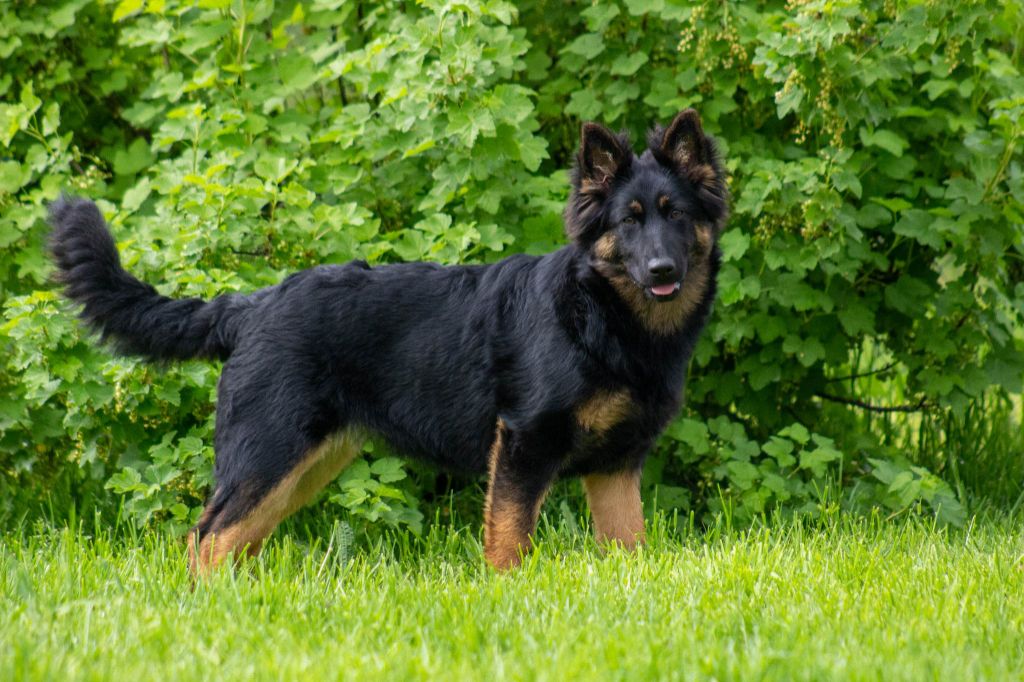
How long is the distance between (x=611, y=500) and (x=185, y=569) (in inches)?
69.2

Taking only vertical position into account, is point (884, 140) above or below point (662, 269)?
above

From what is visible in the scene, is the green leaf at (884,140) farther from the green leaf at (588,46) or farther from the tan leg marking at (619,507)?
the tan leg marking at (619,507)

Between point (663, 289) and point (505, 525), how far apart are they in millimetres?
1121

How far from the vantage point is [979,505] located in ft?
19.1

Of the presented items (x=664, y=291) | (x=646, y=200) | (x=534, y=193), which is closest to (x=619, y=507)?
(x=664, y=291)

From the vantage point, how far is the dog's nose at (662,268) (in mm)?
4367

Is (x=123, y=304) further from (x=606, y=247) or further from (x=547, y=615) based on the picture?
(x=547, y=615)

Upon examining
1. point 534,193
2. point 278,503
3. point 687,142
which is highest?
point 687,142

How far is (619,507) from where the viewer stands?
4.88m

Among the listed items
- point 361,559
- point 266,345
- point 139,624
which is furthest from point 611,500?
point 139,624

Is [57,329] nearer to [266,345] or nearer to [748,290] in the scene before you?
[266,345]

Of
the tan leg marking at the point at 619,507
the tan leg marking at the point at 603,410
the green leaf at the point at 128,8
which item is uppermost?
the green leaf at the point at 128,8

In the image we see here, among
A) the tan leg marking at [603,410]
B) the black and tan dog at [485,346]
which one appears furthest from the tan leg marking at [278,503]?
the tan leg marking at [603,410]

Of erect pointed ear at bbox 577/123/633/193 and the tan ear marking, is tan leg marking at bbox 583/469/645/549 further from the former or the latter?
erect pointed ear at bbox 577/123/633/193
